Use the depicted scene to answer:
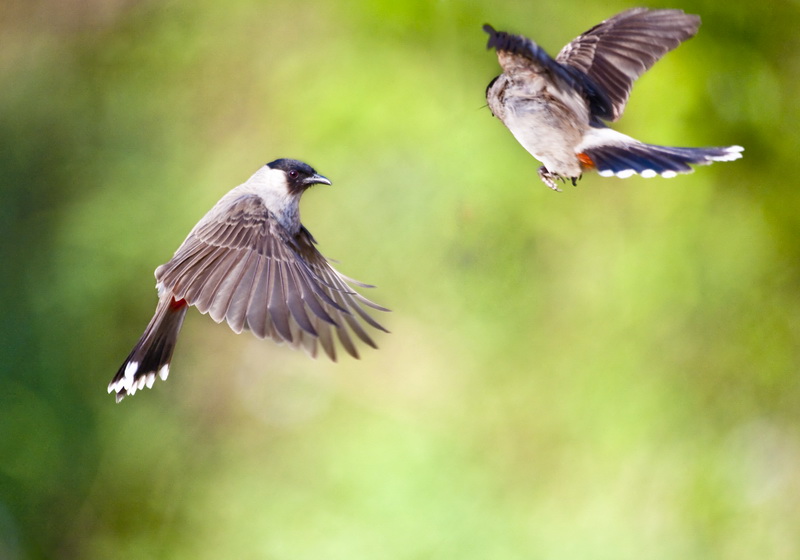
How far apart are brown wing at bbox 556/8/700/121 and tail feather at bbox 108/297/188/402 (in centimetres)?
87

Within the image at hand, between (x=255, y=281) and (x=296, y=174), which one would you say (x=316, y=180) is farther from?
(x=255, y=281)

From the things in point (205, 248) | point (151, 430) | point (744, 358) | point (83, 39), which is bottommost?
point (205, 248)

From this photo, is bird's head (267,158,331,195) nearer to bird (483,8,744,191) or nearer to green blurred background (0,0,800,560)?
bird (483,8,744,191)

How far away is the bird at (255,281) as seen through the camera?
4.10 feet

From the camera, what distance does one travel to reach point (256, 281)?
1357mm

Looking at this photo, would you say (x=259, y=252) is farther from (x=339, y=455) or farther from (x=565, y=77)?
(x=339, y=455)

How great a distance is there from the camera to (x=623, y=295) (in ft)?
12.3

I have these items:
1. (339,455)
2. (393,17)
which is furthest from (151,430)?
(393,17)

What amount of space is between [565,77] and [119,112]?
3.36 meters

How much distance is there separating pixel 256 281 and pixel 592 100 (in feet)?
1.99

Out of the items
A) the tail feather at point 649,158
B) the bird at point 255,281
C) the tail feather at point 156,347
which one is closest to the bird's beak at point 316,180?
the bird at point 255,281

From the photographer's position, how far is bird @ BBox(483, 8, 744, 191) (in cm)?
98

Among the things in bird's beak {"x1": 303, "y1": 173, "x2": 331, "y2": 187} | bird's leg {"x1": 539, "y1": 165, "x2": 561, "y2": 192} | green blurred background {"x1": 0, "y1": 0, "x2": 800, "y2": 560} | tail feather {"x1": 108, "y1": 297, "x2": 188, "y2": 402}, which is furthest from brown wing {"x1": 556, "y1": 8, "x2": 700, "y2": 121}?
green blurred background {"x1": 0, "y1": 0, "x2": 800, "y2": 560}

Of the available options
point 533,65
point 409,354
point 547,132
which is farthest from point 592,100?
point 409,354
